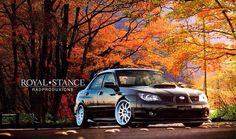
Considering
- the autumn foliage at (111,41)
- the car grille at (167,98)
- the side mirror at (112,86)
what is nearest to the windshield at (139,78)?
the side mirror at (112,86)

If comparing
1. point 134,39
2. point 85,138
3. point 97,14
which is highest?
point 97,14

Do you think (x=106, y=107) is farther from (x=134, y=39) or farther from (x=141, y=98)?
(x=134, y=39)

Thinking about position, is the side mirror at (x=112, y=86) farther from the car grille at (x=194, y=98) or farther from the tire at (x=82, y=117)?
the car grille at (x=194, y=98)

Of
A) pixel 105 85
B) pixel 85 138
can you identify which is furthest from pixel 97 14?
pixel 85 138

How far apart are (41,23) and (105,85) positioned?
1081cm

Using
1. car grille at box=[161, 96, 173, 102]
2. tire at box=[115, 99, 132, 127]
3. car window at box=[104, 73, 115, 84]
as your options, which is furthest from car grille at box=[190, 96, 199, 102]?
car window at box=[104, 73, 115, 84]

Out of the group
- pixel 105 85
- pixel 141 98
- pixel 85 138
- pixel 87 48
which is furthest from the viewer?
pixel 87 48

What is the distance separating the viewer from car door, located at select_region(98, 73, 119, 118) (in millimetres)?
10133

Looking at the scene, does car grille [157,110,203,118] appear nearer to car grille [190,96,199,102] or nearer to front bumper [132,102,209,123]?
front bumper [132,102,209,123]

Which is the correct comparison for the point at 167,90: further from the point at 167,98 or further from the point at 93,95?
the point at 93,95

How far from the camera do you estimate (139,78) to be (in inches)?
Answer: 415

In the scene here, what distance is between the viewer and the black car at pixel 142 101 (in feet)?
30.8

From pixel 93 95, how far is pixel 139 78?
1.22 meters

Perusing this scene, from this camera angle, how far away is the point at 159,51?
21953mm
